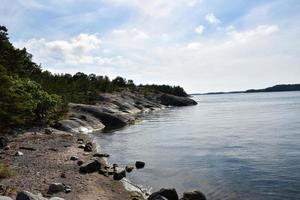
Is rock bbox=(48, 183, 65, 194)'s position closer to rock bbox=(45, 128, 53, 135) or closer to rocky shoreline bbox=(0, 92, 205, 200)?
rocky shoreline bbox=(0, 92, 205, 200)

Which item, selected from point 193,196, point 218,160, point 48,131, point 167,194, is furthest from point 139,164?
point 48,131

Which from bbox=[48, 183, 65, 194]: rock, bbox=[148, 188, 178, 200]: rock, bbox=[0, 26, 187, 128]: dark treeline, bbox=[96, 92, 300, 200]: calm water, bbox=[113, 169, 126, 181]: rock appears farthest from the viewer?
bbox=[0, 26, 187, 128]: dark treeline

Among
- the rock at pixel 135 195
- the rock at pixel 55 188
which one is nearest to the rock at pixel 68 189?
the rock at pixel 55 188

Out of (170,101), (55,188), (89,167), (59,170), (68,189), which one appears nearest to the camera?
(55,188)

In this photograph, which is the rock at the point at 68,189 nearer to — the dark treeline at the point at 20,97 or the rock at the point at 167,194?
the rock at the point at 167,194

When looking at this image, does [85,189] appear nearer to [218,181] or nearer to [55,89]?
[218,181]

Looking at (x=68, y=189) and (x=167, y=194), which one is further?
(x=167, y=194)

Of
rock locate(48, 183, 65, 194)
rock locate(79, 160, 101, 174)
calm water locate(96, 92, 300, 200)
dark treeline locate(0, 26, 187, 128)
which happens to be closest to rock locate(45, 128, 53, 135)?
dark treeline locate(0, 26, 187, 128)

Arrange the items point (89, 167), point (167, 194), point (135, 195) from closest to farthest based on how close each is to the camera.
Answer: point (167, 194)
point (135, 195)
point (89, 167)

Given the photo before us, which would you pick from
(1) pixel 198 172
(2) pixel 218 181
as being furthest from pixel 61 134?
(2) pixel 218 181

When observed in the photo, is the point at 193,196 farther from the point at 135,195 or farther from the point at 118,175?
the point at 118,175

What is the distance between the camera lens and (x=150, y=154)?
43.3m

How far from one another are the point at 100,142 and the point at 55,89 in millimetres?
25426

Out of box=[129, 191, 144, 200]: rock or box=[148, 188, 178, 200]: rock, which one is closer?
box=[148, 188, 178, 200]: rock
